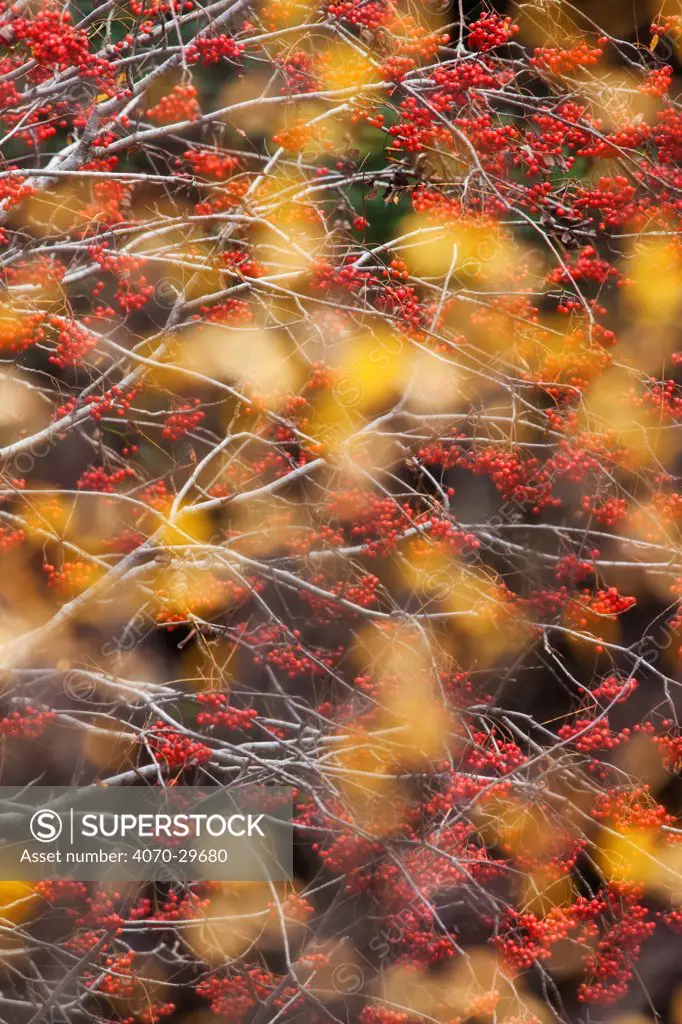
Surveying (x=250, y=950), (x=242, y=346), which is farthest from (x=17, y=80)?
(x=250, y=950)

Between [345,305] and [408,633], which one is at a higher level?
[345,305]

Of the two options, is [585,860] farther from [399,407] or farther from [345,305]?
[345,305]

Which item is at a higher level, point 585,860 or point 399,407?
point 399,407

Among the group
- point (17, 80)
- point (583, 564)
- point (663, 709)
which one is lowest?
point (663, 709)

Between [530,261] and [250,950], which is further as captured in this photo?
[530,261]

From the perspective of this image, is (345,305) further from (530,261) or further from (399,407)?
(530,261)

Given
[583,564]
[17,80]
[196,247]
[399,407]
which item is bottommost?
[583,564]

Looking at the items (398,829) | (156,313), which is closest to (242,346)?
(156,313)

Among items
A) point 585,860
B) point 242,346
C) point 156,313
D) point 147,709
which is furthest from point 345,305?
point 585,860

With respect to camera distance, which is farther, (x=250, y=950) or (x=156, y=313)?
(x=156, y=313)
